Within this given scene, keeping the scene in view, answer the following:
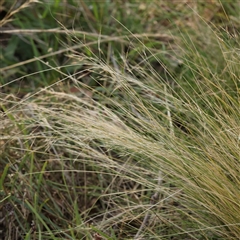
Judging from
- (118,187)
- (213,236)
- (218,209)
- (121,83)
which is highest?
(121,83)

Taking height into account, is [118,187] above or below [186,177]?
below

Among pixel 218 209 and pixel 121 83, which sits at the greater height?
pixel 121 83

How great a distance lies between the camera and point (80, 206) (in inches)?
82.9

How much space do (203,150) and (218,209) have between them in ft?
0.52

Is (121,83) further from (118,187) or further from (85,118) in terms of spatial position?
(118,187)

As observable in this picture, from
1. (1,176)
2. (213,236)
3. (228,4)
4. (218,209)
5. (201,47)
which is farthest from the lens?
(228,4)

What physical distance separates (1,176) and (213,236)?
2.24 feet

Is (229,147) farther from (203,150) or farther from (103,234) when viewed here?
(103,234)

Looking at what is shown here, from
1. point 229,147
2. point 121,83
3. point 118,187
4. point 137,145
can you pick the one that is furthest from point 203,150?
point 118,187

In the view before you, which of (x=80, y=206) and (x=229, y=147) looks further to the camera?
(x=80, y=206)

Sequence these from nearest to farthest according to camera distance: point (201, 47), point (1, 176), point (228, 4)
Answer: point (1, 176) → point (201, 47) → point (228, 4)

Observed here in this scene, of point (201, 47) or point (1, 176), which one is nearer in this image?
point (1, 176)

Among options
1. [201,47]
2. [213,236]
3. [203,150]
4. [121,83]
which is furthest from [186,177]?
[201,47]

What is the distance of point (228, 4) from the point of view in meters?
2.79
